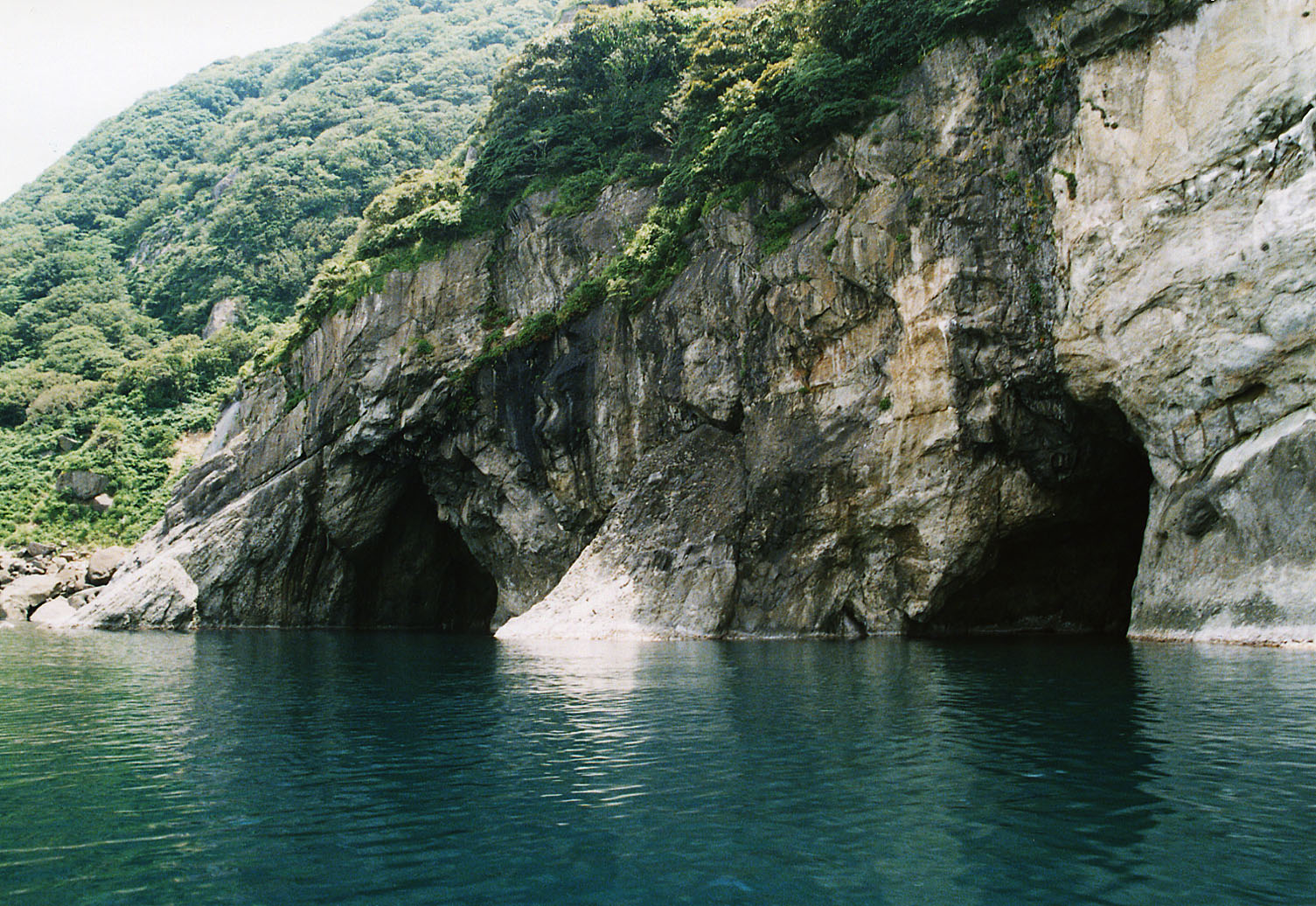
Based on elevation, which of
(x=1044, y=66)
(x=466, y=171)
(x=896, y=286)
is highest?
(x=466, y=171)

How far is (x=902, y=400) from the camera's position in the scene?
31.4 metres

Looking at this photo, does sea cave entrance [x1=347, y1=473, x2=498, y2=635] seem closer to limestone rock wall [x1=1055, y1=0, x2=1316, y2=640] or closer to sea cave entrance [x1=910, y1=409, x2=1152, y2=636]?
sea cave entrance [x1=910, y1=409, x2=1152, y2=636]

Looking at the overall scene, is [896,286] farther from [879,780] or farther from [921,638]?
[879,780]

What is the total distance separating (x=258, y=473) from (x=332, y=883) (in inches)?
1766

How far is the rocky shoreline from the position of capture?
47.9 m

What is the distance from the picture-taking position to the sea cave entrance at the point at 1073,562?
101 feet

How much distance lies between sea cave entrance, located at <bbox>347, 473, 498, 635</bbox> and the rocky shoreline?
1378 cm

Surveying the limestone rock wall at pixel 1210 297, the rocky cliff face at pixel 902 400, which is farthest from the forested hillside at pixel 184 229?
the limestone rock wall at pixel 1210 297

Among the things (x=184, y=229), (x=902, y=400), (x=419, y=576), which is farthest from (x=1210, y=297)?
(x=184, y=229)

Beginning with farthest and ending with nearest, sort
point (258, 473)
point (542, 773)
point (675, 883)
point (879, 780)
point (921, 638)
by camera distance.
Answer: point (258, 473) → point (921, 638) → point (542, 773) → point (879, 780) → point (675, 883)

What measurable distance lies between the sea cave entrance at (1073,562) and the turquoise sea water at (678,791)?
12910mm

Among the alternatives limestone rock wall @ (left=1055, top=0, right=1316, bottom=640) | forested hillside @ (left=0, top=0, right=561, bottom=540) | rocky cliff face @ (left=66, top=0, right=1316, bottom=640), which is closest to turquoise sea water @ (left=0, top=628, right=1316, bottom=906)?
limestone rock wall @ (left=1055, top=0, right=1316, bottom=640)

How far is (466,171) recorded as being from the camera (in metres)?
50.0

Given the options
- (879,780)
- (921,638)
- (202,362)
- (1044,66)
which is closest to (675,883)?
(879,780)
